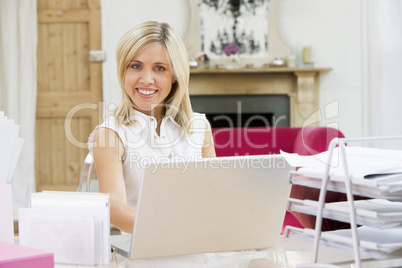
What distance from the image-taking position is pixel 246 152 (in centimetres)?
265

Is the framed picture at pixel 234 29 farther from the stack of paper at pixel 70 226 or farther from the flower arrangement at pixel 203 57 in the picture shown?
the stack of paper at pixel 70 226

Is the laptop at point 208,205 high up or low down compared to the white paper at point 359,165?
down

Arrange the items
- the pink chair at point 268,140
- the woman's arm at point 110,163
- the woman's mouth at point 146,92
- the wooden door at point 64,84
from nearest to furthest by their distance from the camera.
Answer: the woman's arm at point 110,163
the woman's mouth at point 146,92
the pink chair at point 268,140
the wooden door at point 64,84

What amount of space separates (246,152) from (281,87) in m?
2.08

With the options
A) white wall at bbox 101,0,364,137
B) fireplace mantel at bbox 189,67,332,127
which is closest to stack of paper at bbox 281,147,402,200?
fireplace mantel at bbox 189,67,332,127

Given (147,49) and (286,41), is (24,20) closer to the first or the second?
(286,41)

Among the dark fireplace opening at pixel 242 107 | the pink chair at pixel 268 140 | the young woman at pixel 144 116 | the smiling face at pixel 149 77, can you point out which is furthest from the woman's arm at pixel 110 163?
the dark fireplace opening at pixel 242 107

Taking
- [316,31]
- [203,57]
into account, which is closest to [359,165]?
[203,57]

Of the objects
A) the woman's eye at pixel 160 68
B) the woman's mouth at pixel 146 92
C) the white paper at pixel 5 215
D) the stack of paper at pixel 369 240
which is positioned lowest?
the stack of paper at pixel 369 240

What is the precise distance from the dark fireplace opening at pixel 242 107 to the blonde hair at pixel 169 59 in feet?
10.0

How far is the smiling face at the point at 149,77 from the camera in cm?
143

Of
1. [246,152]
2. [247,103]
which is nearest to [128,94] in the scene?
[246,152]

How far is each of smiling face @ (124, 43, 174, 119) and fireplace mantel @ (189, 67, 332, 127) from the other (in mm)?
3092

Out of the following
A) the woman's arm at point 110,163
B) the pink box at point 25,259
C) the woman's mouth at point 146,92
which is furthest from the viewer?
the woman's mouth at point 146,92
